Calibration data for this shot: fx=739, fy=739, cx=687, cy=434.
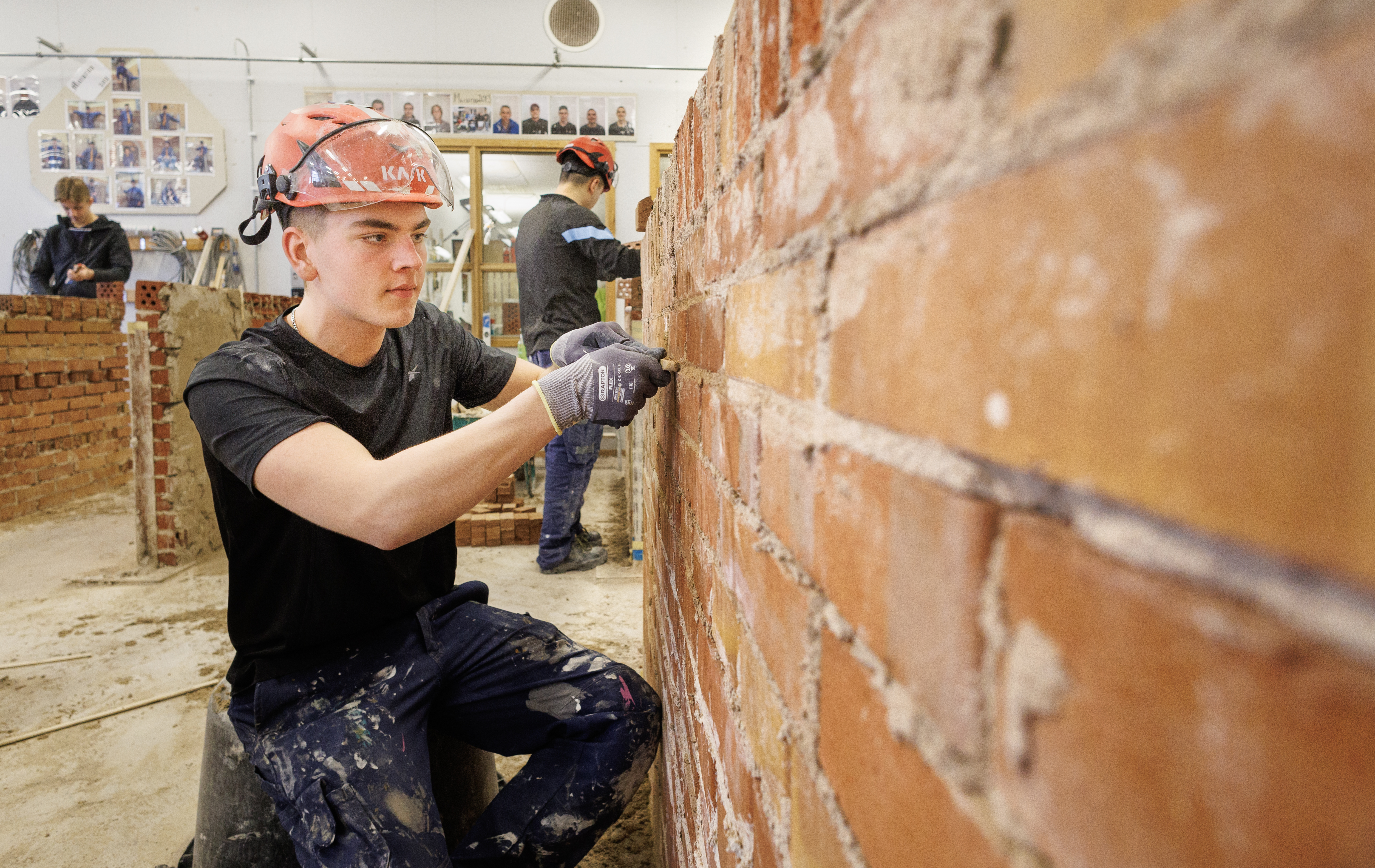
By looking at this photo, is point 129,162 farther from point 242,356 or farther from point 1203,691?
point 1203,691

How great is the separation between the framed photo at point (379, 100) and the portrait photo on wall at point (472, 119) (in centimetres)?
63

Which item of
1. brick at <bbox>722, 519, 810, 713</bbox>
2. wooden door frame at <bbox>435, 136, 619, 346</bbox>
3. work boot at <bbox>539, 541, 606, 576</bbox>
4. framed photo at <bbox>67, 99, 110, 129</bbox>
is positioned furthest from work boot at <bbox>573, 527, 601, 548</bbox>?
framed photo at <bbox>67, 99, 110, 129</bbox>

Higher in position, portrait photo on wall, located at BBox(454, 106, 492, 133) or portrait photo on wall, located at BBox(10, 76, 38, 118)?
portrait photo on wall, located at BBox(10, 76, 38, 118)

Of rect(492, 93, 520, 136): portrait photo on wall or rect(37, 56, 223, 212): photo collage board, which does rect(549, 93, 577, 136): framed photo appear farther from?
rect(37, 56, 223, 212): photo collage board

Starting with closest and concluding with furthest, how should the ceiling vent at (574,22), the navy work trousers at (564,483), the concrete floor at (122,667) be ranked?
the concrete floor at (122,667), the navy work trousers at (564,483), the ceiling vent at (574,22)

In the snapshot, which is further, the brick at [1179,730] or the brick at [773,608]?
the brick at [773,608]

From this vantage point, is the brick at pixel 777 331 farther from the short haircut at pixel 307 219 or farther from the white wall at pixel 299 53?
the white wall at pixel 299 53

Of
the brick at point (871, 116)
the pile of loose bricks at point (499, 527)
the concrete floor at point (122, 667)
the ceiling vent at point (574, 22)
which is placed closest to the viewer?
the brick at point (871, 116)

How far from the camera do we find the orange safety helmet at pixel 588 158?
12.5ft

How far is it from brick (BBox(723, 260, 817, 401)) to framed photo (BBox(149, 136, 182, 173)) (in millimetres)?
8544

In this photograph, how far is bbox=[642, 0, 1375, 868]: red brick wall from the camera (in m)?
0.18

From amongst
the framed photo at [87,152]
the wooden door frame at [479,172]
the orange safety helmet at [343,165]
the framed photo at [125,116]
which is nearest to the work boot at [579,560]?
the orange safety helmet at [343,165]

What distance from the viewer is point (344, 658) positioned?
1.57m

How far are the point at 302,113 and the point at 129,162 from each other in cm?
744
